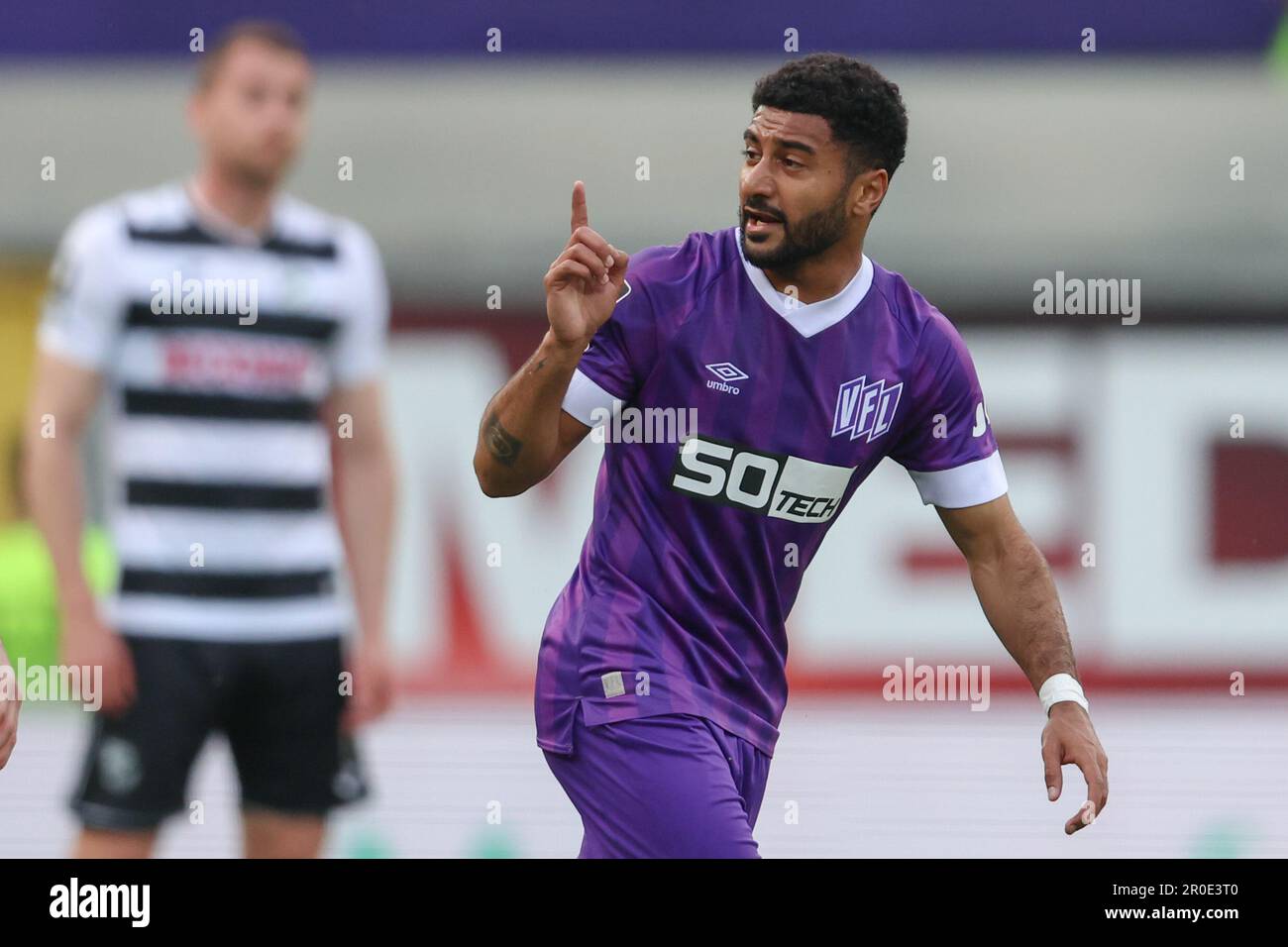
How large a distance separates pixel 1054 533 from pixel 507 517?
250 cm

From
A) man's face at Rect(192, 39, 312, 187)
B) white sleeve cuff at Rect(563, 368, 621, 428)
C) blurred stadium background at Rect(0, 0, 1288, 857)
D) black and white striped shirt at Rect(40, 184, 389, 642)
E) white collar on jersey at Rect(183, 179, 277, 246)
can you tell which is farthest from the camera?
blurred stadium background at Rect(0, 0, 1288, 857)

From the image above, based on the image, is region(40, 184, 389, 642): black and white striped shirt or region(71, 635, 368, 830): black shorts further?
region(40, 184, 389, 642): black and white striped shirt

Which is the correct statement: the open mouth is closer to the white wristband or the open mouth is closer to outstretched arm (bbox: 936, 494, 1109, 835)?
outstretched arm (bbox: 936, 494, 1109, 835)

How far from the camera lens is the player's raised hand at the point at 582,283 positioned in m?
3.40

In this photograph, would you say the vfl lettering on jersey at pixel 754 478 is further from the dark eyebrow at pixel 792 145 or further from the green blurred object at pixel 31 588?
the green blurred object at pixel 31 588

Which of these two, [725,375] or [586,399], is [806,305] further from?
[586,399]

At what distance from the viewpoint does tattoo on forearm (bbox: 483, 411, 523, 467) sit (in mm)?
3553

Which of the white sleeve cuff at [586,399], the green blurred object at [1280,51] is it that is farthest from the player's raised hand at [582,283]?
the green blurred object at [1280,51]

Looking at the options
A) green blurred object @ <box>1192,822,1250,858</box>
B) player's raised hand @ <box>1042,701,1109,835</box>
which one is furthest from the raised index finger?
green blurred object @ <box>1192,822,1250,858</box>

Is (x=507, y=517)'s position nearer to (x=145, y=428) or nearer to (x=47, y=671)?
(x=47, y=671)

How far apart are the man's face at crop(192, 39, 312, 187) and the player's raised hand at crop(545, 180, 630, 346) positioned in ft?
10.4

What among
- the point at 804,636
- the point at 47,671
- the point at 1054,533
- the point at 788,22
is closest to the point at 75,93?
the point at 47,671

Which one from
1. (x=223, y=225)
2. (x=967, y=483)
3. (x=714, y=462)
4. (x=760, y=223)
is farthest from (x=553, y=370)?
(x=223, y=225)

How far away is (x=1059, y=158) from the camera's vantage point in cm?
799
